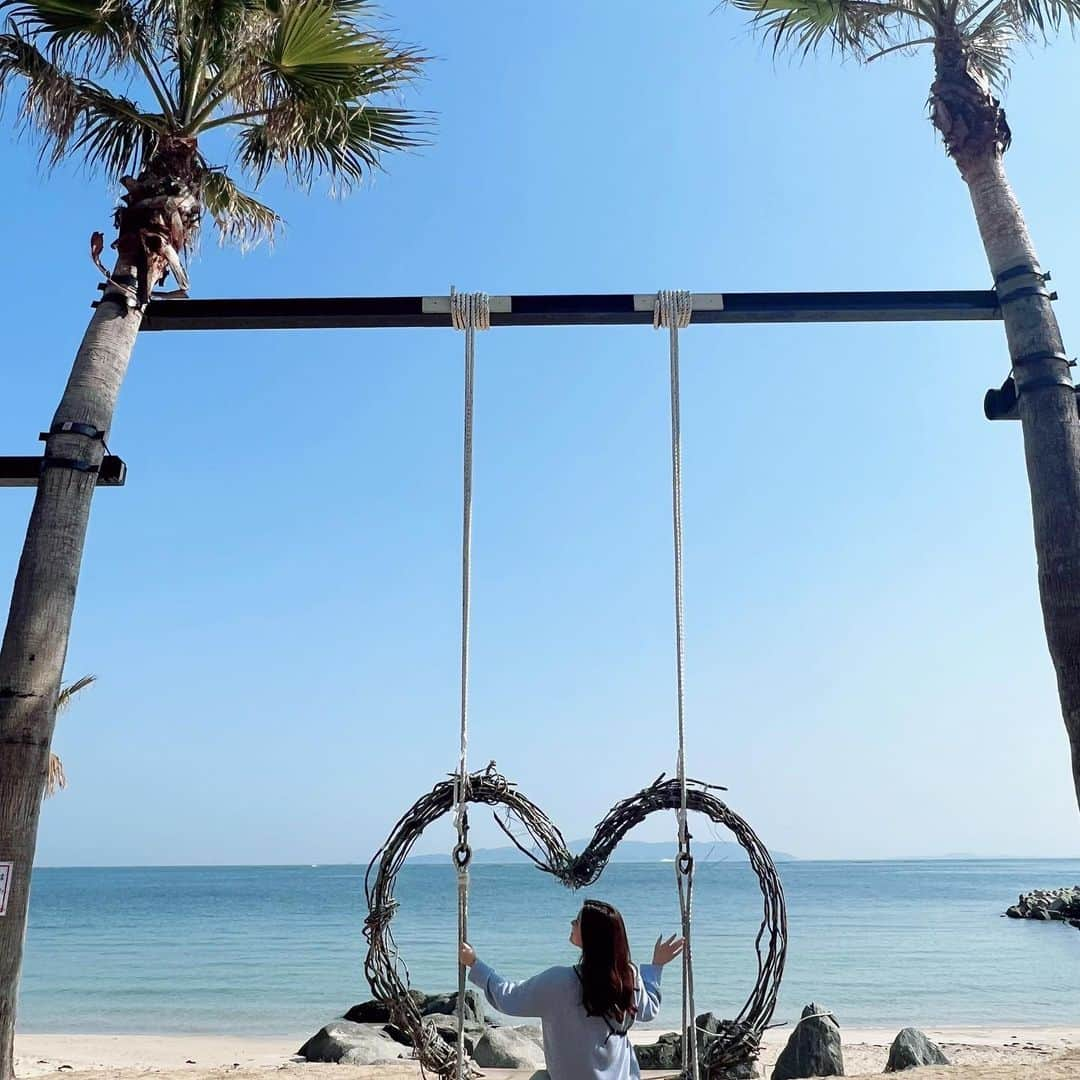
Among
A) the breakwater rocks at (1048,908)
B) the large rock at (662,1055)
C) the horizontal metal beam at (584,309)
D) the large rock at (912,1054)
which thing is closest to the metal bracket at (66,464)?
the horizontal metal beam at (584,309)

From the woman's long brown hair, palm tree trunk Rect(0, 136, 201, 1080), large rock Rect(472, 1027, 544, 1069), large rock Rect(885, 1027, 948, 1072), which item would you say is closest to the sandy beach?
large rock Rect(885, 1027, 948, 1072)

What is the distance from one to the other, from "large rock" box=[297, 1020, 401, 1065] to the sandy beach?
0.29m

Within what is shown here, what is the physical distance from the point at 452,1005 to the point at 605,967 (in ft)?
34.0

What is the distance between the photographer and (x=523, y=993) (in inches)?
127

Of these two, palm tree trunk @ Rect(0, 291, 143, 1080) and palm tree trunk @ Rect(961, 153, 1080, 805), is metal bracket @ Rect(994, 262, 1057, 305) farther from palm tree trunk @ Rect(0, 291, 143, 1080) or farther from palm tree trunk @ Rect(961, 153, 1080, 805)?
palm tree trunk @ Rect(0, 291, 143, 1080)

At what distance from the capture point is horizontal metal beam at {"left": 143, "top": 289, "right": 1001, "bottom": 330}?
5.13m

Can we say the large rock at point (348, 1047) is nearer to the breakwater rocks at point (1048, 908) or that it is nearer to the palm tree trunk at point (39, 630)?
the palm tree trunk at point (39, 630)

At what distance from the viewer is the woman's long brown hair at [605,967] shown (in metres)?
3.11

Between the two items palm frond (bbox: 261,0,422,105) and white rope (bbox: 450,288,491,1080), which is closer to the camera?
white rope (bbox: 450,288,491,1080)

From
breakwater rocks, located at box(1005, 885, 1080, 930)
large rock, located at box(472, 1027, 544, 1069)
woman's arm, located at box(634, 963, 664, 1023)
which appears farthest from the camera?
breakwater rocks, located at box(1005, 885, 1080, 930)

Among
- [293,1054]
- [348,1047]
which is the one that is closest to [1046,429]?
[348,1047]

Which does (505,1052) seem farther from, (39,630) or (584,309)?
(584,309)

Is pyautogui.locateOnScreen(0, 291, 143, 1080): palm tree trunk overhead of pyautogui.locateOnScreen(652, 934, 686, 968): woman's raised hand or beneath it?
overhead

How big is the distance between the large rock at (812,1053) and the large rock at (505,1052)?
2.23 metres
